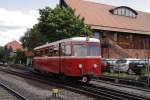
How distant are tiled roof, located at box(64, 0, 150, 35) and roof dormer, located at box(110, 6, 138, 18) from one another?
2.24 ft

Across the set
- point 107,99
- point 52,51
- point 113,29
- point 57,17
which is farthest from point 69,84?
point 113,29

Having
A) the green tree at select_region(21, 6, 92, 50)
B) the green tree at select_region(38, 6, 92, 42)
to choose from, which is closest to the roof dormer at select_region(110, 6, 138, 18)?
the green tree at select_region(21, 6, 92, 50)

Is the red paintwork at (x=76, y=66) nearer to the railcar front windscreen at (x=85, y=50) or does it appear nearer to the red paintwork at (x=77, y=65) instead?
the red paintwork at (x=77, y=65)

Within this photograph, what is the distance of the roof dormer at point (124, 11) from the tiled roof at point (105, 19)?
68 centimetres

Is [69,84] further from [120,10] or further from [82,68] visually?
[120,10]

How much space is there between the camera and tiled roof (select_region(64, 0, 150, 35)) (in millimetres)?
58256

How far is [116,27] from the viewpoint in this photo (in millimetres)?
59562

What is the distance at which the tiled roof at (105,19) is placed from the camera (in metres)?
58.3

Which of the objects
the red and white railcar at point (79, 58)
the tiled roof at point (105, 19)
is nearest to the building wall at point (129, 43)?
the tiled roof at point (105, 19)

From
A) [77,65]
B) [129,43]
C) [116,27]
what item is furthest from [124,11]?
[77,65]

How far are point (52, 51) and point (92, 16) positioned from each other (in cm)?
3211

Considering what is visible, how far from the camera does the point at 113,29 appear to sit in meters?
58.7

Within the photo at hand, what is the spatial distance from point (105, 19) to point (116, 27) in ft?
7.46

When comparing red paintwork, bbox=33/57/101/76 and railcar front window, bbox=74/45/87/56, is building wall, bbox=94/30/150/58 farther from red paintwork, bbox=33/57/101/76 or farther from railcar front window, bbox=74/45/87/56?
railcar front window, bbox=74/45/87/56
